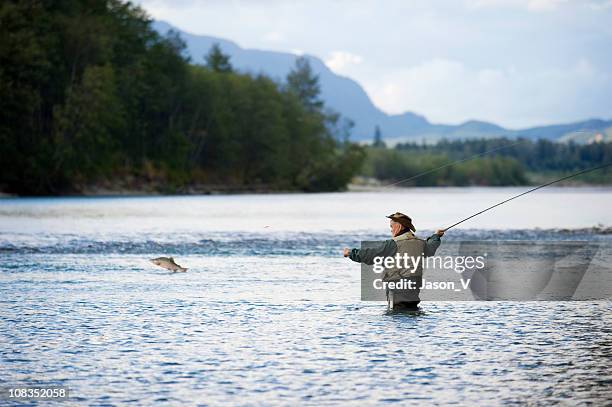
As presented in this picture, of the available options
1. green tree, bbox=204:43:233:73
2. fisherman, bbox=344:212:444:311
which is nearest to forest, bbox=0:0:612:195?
green tree, bbox=204:43:233:73

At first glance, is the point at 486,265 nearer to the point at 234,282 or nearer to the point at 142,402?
the point at 234,282

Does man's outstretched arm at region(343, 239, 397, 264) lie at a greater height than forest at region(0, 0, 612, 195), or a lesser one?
lesser

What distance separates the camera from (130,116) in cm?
10125

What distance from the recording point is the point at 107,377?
1096cm

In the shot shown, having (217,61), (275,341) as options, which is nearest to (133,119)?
(217,61)

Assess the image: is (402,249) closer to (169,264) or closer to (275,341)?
(275,341)

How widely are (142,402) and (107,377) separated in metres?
1.26

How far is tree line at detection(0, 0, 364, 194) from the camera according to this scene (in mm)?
82500

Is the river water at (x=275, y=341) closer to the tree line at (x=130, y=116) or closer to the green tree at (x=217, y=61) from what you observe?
the tree line at (x=130, y=116)

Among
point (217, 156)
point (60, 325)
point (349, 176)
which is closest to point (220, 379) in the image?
point (60, 325)

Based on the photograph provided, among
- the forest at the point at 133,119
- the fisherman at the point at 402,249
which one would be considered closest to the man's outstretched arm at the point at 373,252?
the fisherman at the point at 402,249

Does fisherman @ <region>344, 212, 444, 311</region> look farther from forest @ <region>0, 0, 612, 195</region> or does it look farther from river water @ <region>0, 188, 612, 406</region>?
forest @ <region>0, 0, 612, 195</region>

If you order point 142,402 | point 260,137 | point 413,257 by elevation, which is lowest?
point 142,402

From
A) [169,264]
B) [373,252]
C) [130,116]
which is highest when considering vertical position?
[130,116]
